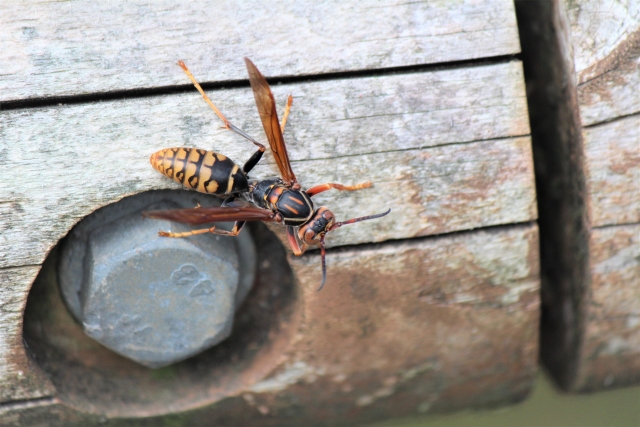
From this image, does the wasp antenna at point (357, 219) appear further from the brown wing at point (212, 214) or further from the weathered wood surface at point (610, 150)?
the weathered wood surface at point (610, 150)

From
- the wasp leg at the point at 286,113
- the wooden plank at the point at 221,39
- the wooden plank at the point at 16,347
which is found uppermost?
the wooden plank at the point at 221,39

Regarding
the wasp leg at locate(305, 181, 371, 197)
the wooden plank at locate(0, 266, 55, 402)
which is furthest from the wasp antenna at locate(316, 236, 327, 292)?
the wooden plank at locate(0, 266, 55, 402)

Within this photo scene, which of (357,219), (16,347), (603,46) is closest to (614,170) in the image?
(603,46)

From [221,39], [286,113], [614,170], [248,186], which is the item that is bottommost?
[614,170]

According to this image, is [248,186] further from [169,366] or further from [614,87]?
[614,87]

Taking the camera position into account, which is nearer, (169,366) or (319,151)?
Result: (319,151)

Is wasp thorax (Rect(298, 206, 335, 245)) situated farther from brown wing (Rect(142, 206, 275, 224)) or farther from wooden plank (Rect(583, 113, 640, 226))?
wooden plank (Rect(583, 113, 640, 226))

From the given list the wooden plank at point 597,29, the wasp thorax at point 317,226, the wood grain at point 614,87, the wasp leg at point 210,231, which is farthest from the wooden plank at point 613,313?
the wasp leg at point 210,231
